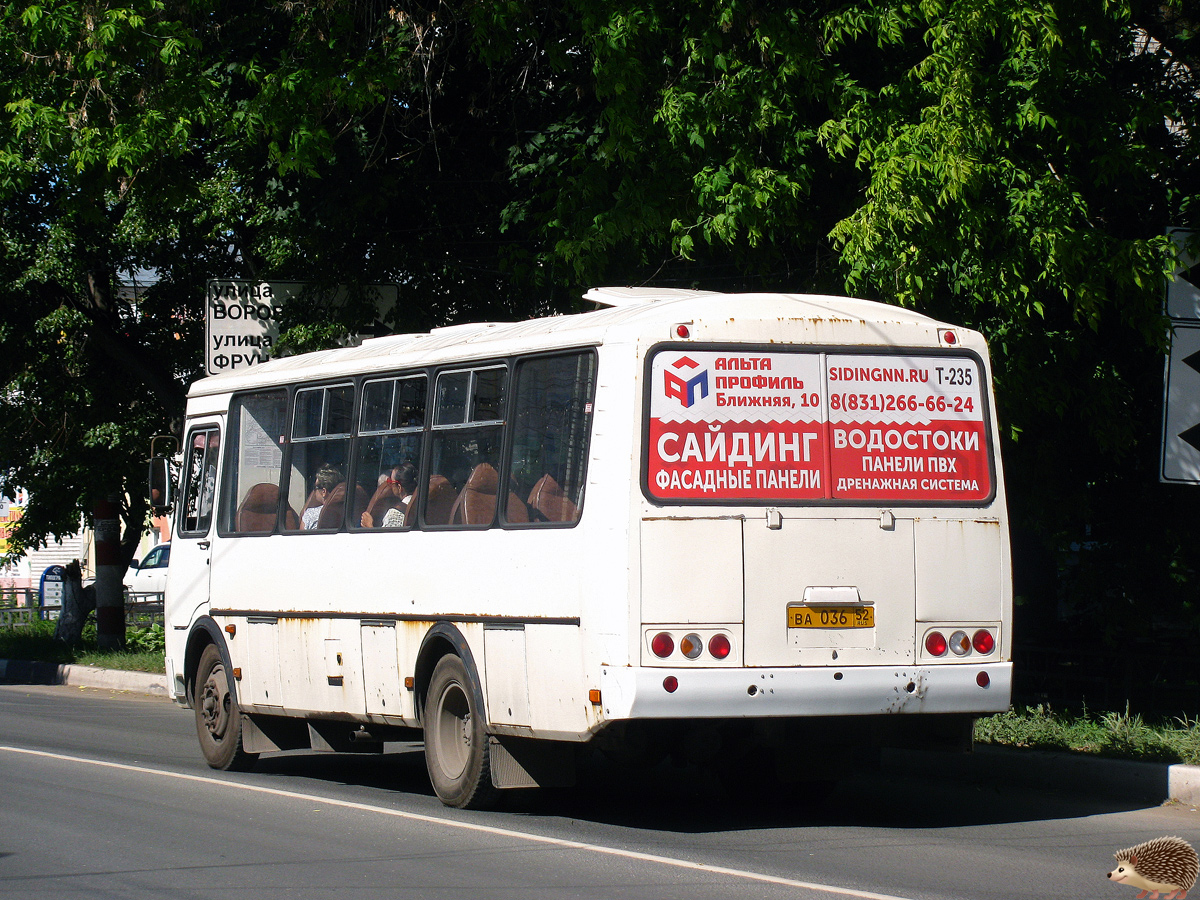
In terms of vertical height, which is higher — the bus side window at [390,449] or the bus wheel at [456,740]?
the bus side window at [390,449]

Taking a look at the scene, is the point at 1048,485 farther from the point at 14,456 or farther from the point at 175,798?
the point at 14,456

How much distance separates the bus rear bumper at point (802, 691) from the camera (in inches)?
320

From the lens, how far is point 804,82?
12305mm

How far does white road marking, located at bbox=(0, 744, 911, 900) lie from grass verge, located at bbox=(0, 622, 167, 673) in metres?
8.94

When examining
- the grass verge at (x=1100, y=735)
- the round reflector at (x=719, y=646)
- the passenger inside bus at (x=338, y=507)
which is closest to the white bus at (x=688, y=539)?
the round reflector at (x=719, y=646)

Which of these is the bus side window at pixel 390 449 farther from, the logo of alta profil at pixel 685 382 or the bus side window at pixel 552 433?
the logo of alta profil at pixel 685 382

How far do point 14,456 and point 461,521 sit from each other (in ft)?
46.0

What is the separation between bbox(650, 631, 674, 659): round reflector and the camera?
8.18m

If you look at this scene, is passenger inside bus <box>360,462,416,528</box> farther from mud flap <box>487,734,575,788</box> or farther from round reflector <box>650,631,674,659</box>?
round reflector <box>650,631,674,659</box>

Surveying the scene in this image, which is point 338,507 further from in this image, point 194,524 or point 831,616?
point 831,616

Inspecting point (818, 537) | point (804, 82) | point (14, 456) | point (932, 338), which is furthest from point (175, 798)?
point (14, 456)

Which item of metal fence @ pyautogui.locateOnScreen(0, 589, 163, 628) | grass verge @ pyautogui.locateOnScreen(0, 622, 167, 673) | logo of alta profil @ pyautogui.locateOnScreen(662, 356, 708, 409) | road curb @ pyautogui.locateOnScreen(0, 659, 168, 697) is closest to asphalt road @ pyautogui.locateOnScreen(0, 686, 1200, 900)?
logo of alta profil @ pyautogui.locateOnScreen(662, 356, 708, 409)

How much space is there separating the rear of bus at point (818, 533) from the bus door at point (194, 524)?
203 inches

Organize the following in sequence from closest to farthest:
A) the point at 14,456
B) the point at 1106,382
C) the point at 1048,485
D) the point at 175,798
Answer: the point at 175,798
the point at 1106,382
the point at 1048,485
the point at 14,456
